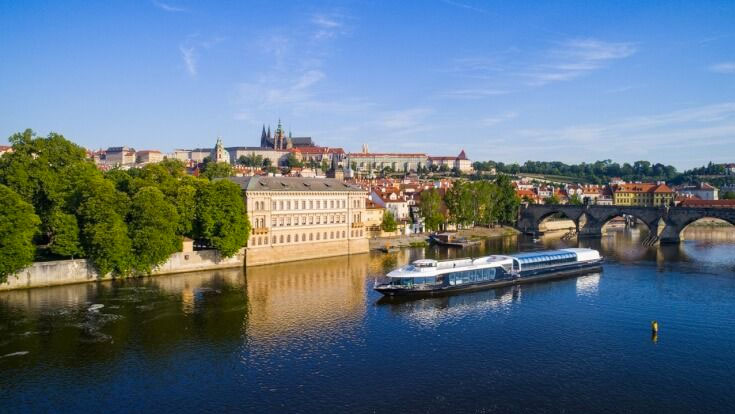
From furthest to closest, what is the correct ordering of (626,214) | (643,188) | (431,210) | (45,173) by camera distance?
(643,188)
(626,214)
(431,210)
(45,173)

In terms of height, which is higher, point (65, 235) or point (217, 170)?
point (217, 170)

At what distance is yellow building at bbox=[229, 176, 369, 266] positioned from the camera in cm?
6406

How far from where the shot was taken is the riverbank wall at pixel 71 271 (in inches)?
1887

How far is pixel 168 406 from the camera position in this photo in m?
26.5

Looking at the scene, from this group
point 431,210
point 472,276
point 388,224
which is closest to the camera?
point 472,276

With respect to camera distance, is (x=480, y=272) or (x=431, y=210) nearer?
(x=480, y=272)

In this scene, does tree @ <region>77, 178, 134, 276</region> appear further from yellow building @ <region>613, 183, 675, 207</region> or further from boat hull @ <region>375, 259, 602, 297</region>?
yellow building @ <region>613, 183, 675, 207</region>

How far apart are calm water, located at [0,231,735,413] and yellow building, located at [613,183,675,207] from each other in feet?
331

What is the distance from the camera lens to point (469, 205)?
101m

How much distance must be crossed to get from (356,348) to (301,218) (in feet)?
115

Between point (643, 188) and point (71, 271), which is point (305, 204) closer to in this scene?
point (71, 271)

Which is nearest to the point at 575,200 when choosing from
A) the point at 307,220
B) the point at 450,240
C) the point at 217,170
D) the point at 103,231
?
the point at 450,240

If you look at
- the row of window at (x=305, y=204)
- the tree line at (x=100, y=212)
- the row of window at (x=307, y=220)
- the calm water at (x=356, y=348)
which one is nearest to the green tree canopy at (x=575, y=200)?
the row of window at (x=305, y=204)

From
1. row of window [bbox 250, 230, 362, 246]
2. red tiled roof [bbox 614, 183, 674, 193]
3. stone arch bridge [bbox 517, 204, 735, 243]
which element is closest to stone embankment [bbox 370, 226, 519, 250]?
stone arch bridge [bbox 517, 204, 735, 243]
